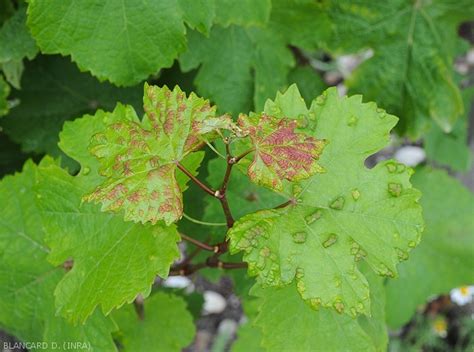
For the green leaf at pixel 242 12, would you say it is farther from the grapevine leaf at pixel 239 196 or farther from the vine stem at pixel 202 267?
the vine stem at pixel 202 267

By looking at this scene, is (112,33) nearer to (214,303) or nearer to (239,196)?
(239,196)

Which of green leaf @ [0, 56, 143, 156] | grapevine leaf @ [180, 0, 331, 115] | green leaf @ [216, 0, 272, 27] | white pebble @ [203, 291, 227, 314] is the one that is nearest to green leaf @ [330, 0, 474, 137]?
grapevine leaf @ [180, 0, 331, 115]

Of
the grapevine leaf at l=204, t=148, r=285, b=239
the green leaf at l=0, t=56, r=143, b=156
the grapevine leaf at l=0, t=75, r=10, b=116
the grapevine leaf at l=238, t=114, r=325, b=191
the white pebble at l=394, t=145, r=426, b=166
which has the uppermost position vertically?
the grapevine leaf at l=238, t=114, r=325, b=191

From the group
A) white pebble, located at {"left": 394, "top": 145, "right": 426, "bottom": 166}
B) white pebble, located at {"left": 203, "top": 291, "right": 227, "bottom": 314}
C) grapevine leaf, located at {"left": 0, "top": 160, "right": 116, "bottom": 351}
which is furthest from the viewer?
white pebble, located at {"left": 394, "top": 145, "right": 426, "bottom": 166}

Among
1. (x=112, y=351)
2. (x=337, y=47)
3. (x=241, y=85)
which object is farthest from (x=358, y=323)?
(x=337, y=47)

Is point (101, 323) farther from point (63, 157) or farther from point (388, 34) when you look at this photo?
point (388, 34)

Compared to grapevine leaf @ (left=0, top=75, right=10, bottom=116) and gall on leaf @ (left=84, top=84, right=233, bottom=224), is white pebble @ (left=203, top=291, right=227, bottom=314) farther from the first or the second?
gall on leaf @ (left=84, top=84, right=233, bottom=224)

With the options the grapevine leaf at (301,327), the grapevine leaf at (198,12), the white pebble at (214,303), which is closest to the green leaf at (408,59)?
the grapevine leaf at (198,12)
